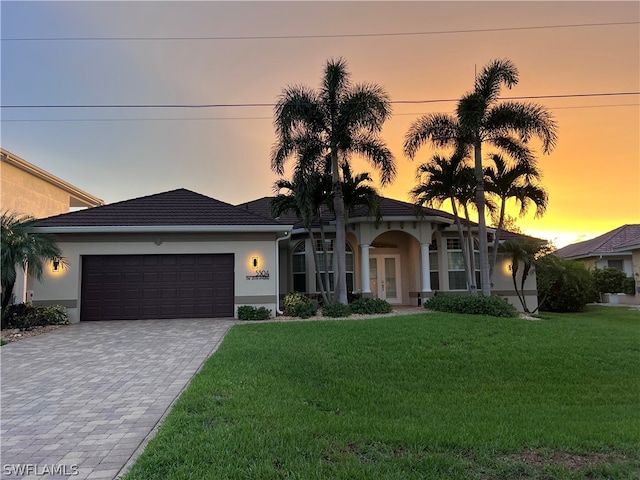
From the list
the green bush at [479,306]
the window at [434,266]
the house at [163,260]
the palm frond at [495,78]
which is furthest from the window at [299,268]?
the palm frond at [495,78]

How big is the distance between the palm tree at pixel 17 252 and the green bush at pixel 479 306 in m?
13.1

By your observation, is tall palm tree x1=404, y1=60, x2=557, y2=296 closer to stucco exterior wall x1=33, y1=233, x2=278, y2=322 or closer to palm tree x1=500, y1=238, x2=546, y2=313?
palm tree x1=500, y1=238, x2=546, y2=313

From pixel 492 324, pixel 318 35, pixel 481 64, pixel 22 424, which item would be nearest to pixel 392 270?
pixel 492 324

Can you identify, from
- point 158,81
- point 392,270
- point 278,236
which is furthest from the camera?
point 392,270

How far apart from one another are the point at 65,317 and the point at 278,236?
24.2ft

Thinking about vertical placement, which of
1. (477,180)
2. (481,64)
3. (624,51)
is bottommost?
(477,180)

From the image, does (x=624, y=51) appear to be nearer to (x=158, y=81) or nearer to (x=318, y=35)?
(x=318, y=35)

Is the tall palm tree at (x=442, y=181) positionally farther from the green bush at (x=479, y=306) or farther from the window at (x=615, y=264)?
the window at (x=615, y=264)

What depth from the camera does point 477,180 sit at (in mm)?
14859

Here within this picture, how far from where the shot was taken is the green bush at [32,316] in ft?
38.3

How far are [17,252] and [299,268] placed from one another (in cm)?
1008

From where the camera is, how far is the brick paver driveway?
12.1 ft

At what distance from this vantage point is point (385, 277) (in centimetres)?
1861

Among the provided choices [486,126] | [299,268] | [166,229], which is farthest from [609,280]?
[166,229]
